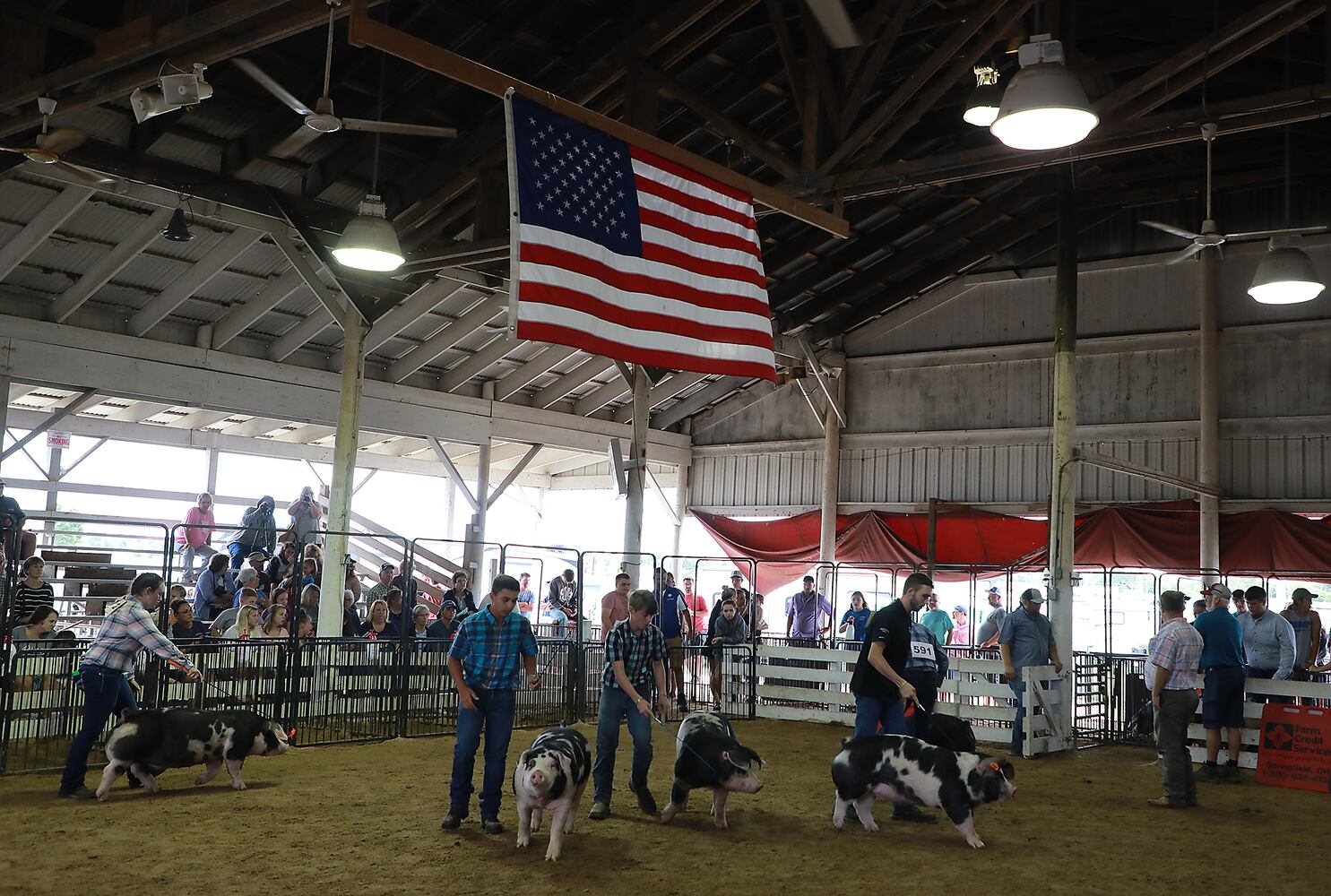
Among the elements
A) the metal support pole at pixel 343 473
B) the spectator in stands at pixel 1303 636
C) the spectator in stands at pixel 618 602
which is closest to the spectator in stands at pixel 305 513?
the metal support pole at pixel 343 473

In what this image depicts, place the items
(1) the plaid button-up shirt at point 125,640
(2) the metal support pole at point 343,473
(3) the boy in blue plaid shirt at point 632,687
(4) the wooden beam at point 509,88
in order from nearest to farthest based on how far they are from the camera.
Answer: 1. (4) the wooden beam at point 509,88
2. (3) the boy in blue plaid shirt at point 632,687
3. (1) the plaid button-up shirt at point 125,640
4. (2) the metal support pole at point 343,473

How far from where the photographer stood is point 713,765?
300 inches

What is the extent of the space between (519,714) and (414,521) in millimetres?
18558

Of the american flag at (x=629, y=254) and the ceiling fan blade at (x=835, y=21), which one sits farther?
the american flag at (x=629, y=254)

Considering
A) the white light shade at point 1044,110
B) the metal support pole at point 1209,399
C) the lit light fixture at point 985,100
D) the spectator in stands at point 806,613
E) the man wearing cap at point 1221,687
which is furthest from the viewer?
the metal support pole at point 1209,399

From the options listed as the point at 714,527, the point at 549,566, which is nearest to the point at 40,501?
the point at 549,566

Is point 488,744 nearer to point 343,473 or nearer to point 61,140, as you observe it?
point 61,140

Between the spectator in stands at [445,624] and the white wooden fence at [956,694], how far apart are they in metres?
4.52

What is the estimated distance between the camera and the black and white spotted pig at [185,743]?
8188 mm

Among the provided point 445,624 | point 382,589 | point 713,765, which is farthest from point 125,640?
point 382,589

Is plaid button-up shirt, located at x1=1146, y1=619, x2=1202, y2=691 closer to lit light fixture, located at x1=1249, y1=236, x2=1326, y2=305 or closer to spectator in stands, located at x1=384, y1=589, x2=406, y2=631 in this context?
lit light fixture, located at x1=1249, y1=236, x2=1326, y2=305

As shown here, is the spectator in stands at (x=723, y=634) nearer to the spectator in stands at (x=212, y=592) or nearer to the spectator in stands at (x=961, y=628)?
the spectator in stands at (x=212, y=592)

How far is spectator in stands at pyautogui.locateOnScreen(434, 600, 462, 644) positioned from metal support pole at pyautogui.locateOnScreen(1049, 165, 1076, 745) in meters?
7.10

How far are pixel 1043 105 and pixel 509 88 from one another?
3419 millimetres
